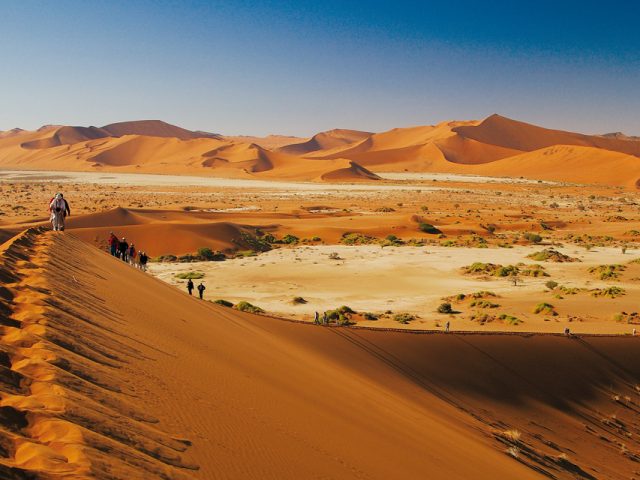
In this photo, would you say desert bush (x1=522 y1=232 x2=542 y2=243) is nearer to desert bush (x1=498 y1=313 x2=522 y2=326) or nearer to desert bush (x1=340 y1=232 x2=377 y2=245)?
desert bush (x1=340 y1=232 x2=377 y2=245)

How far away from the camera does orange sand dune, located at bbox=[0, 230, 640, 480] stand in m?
3.88

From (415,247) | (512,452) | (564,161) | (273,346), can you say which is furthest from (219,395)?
(564,161)

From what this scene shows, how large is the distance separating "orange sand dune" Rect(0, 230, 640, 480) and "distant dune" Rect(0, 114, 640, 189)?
→ 270ft

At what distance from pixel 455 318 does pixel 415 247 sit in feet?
52.0

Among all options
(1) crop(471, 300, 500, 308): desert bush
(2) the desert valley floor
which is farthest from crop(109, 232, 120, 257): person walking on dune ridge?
(1) crop(471, 300, 500, 308): desert bush

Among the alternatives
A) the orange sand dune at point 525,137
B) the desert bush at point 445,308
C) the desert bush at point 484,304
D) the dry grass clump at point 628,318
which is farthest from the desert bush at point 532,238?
the orange sand dune at point 525,137

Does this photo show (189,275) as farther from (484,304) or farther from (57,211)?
(484,304)

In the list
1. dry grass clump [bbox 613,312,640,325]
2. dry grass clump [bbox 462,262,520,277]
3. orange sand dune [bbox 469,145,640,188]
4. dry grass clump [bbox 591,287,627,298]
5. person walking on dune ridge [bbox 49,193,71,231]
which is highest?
orange sand dune [bbox 469,145,640,188]

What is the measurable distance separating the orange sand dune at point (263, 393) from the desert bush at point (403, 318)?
4.53 meters

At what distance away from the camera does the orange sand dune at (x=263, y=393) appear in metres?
3.88

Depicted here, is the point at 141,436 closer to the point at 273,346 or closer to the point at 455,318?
the point at 273,346

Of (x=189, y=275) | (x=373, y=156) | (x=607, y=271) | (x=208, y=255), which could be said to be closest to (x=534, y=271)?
(x=607, y=271)

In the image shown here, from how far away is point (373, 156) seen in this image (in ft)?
465

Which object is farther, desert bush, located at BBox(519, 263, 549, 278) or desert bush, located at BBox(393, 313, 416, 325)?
desert bush, located at BBox(519, 263, 549, 278)
